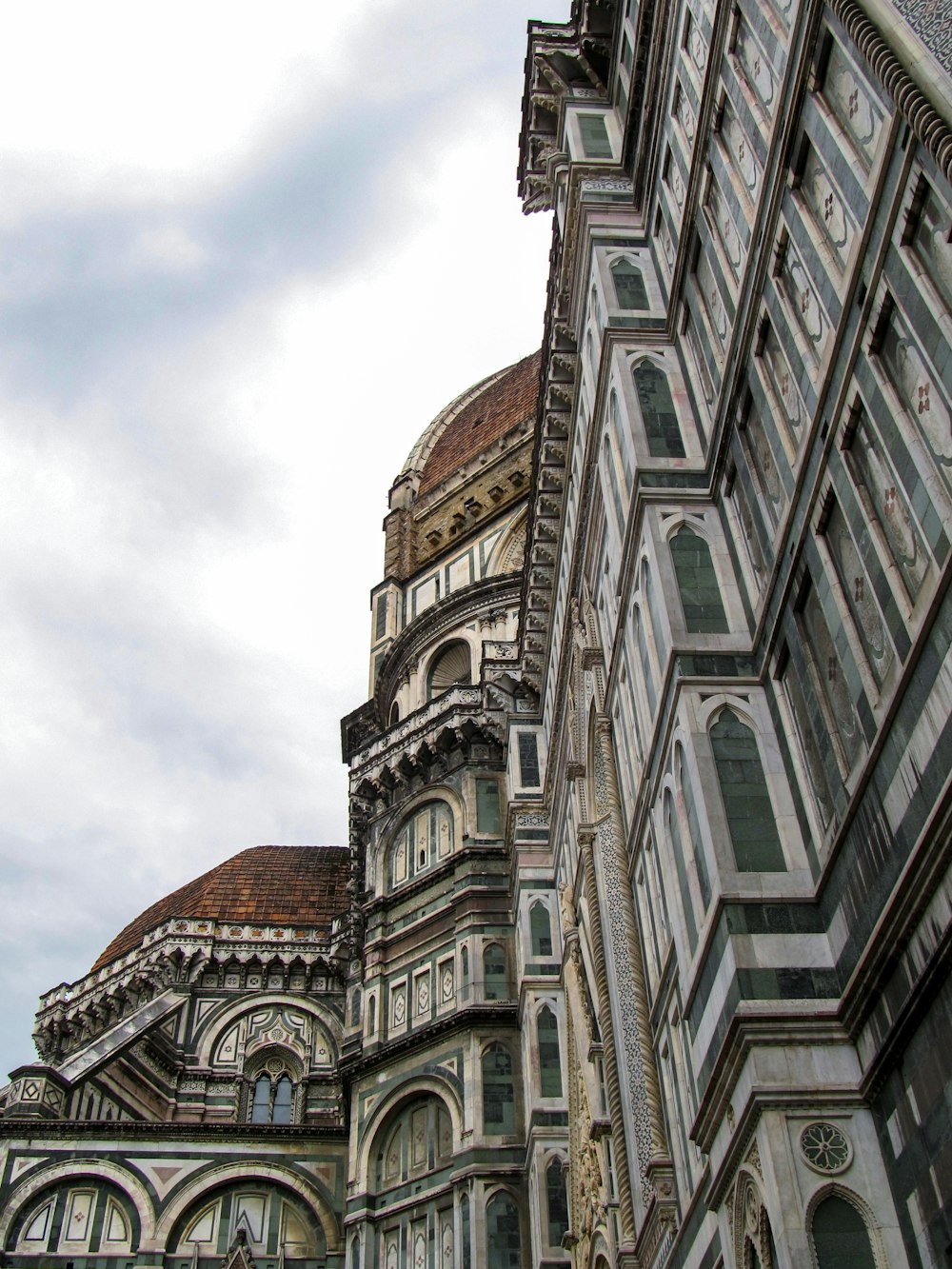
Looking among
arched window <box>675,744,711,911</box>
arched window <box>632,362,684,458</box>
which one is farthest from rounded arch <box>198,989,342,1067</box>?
arched window <box>675,744,711,911</box>

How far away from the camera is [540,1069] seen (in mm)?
24672

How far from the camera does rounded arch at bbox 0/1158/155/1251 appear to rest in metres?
28.4

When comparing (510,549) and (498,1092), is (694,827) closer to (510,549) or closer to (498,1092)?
(498,1092)

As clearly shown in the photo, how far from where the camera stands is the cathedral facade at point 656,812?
10375mm

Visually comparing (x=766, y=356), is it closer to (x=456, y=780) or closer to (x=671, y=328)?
(x=671, y=328)

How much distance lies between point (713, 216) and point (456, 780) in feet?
60.9

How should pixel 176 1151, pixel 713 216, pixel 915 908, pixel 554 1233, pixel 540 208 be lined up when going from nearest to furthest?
pixel 915 908 → pixel 713 216 → pixel 554 1233 → pixel 540 208 → pixel 176 1151

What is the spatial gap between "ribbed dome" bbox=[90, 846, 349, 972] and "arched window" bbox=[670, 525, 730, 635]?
28.0 m

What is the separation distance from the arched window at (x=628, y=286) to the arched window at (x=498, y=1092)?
51.2 ft

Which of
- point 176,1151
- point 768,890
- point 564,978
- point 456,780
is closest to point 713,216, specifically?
point 768,890

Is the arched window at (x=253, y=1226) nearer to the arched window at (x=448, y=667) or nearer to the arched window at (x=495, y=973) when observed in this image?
the arched window at (x=495, y=973)

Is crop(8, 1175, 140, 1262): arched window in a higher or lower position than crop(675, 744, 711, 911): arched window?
higher

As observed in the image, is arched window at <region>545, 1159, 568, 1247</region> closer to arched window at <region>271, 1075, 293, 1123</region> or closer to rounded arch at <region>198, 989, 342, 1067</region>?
arched window at <region>271, 1075, 293, 1123</region>

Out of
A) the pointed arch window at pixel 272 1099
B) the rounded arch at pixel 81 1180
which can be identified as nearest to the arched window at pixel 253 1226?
the rounded arch at pixel 81 1180
